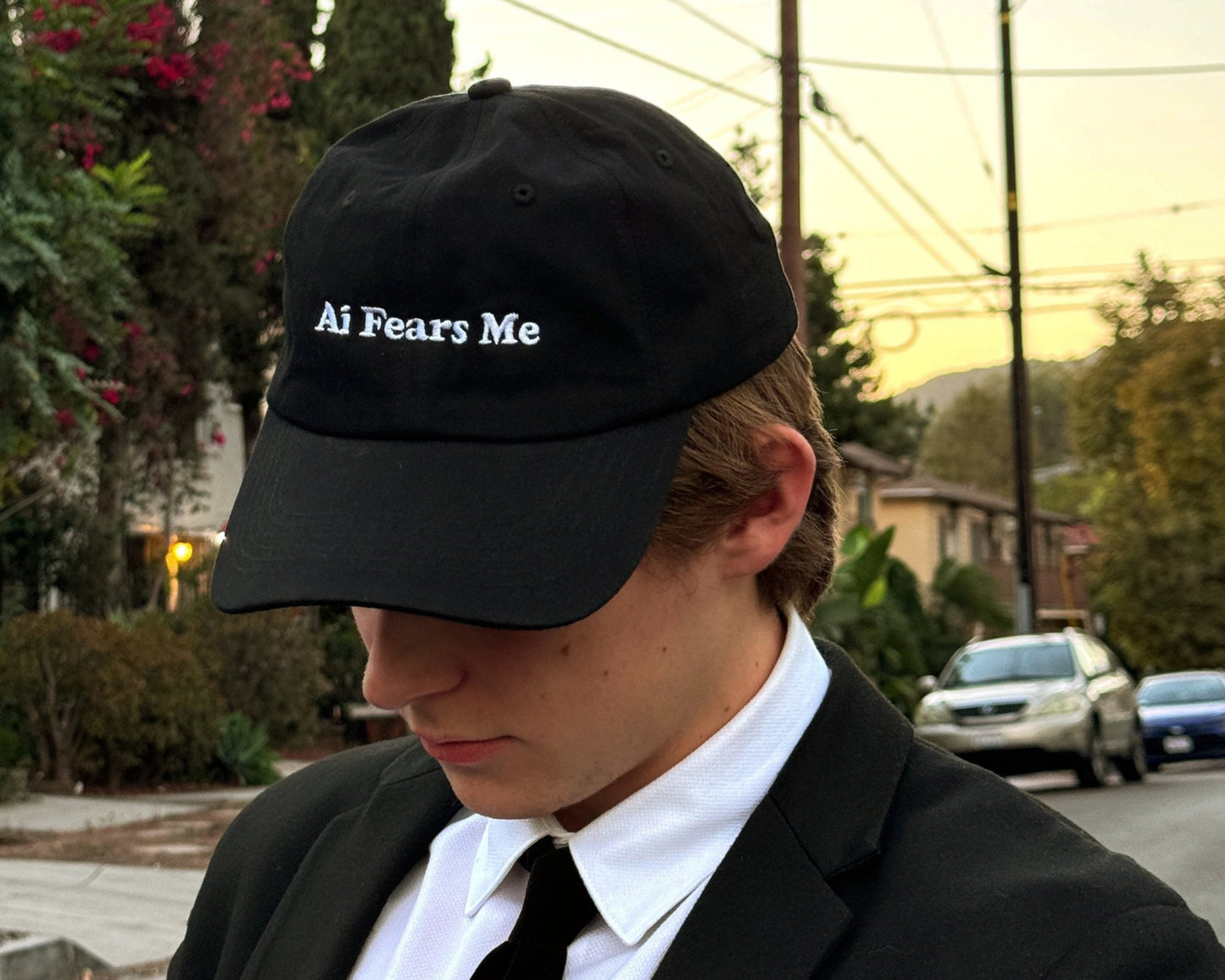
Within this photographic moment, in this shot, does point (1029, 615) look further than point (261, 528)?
Yes

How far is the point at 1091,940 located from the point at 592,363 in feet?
1.97

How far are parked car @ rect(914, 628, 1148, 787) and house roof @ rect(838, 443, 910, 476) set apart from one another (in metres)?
21.1

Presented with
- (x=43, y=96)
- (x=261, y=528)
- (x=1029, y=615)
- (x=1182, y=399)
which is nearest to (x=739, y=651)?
(x=261, y=528)

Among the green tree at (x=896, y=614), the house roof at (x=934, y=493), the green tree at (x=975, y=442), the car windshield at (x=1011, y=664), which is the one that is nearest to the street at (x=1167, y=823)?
the car windshield at (x=1011, y=664)

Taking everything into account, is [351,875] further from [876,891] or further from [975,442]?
[975,442]

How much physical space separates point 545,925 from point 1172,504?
1795 inches

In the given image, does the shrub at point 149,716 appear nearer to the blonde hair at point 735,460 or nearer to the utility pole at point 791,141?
the utility pole at point 791,141

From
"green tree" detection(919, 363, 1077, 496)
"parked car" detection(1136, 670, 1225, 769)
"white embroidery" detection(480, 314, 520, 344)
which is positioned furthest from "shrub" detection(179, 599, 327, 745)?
"green tree" detection(919, 363, 1077, 496)

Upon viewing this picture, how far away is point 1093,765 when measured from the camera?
667 inches

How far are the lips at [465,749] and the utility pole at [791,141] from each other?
47.5ft

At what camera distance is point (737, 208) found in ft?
5.12

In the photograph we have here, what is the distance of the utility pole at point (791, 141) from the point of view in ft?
53.0

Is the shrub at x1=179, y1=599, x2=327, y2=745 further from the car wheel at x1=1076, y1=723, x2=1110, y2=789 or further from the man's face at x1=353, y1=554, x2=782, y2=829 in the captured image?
the man's face at x1=353, y1=554, x2=782, y2=829

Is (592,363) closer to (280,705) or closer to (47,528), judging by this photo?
(280,705)
